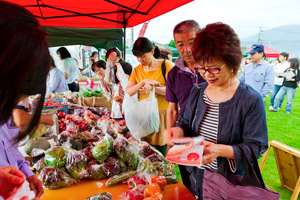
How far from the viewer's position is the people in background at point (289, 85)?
6945 millimetres

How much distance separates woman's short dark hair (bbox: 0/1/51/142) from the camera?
18.7 inches

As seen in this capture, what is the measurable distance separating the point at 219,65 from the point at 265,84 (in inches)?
167

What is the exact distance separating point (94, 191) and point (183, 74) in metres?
1.16

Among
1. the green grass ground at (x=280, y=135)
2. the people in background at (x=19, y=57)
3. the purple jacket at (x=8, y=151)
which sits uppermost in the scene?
the people in background at (x=19, y=57)

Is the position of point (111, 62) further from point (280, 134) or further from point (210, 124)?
point (280, 134)

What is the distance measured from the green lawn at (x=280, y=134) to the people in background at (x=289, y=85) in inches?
Answer: 11.6

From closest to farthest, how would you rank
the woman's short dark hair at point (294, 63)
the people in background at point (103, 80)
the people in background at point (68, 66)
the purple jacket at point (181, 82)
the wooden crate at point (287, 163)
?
the purple jacket at point (181, 82), the wooden crate at point (287, 163), the people in background at point (103, 80), the people in background at point (68, 66), the woman's short dark hair at point (294, 63)

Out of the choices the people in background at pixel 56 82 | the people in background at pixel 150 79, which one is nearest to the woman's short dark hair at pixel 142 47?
the people in background at pixel 150 79

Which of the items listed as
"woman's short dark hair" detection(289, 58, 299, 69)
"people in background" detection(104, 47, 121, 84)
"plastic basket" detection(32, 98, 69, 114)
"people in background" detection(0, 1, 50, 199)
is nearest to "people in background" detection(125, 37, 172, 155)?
"people in background" detection(104, 47, 121, 84)

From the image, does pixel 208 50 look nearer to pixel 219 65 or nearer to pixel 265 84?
pixel 219 65

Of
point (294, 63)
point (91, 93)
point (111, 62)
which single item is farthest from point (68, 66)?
point (294, 63)

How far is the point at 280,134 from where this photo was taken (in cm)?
507

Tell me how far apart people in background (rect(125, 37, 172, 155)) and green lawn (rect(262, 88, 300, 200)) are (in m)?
1.91

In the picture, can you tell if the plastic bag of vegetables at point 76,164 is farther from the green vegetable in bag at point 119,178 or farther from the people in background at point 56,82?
the people in background at point 56,82
